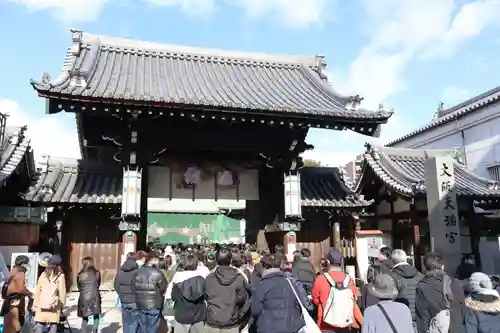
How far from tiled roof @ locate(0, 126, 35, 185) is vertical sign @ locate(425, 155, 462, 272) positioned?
9.77m

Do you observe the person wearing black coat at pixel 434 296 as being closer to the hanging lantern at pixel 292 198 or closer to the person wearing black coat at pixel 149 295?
the person wearing black coat at pixel 149 295

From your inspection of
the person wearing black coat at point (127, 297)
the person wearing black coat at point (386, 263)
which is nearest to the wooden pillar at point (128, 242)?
the person wearing black coat at point (127, 297)

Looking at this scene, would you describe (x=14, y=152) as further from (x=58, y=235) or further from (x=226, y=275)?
(x=226, y=275)

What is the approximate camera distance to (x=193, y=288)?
535 centimetres

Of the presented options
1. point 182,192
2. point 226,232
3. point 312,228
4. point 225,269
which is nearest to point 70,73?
point 182,192

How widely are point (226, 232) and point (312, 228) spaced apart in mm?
16930

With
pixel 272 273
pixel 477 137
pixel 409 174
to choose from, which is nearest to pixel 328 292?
pixel 272 273

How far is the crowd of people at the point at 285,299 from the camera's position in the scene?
363 cm

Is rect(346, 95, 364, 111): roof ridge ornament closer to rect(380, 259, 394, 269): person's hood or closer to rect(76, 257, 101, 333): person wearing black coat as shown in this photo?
rect(380, 259, 394, 269): person's hood

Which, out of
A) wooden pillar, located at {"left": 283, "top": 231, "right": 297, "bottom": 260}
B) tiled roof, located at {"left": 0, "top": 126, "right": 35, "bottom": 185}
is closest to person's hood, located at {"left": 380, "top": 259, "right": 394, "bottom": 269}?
wooden pillar, located at {"left": 283, "top": 231, "right": 297, "bottom": 260}

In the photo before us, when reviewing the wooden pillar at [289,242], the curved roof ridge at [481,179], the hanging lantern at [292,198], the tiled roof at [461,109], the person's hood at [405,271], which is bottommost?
the person's hood at [405,271]

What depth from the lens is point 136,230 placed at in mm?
9953

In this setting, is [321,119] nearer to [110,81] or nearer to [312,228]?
[312,228]

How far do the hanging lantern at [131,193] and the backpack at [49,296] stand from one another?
136 inches
